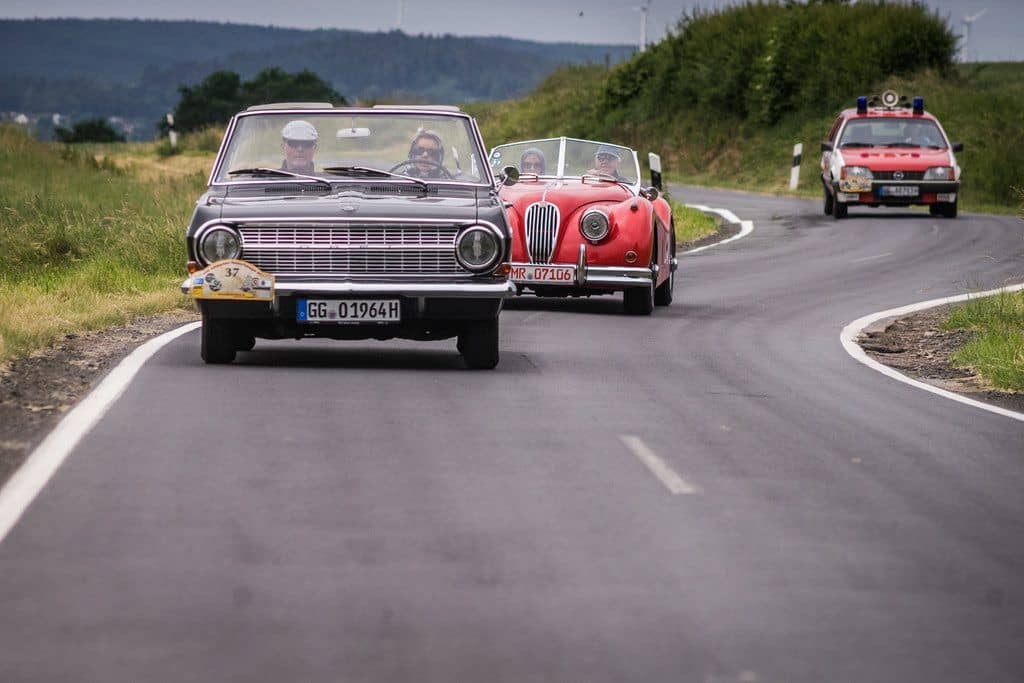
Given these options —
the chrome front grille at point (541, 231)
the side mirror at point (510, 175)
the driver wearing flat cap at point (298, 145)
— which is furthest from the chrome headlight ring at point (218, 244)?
the chrome front grille at point (541, 231)

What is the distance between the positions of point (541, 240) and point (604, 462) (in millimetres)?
8101

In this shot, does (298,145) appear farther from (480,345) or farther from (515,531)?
(515,531)

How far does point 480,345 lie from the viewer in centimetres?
1191

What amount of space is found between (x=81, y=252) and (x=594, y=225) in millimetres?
6330

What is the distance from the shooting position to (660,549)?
686cm

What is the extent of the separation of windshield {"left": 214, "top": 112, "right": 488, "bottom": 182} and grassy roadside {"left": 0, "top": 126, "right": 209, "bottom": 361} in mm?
1822

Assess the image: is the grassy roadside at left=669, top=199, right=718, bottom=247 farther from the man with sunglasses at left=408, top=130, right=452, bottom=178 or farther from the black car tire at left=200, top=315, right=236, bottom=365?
the black car tire at left=200, top=315, right=236, bottom=365

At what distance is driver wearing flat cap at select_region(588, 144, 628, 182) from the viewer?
17.8 m

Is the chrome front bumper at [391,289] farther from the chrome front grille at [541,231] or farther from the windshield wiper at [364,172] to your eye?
Answer: the chrome front grille at [541,231]

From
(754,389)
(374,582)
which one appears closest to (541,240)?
(754,389)

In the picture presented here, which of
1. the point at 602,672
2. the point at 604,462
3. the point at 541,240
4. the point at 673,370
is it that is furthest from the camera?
the point at 541,240

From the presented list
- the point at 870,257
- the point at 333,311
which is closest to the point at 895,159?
the point at 870,257

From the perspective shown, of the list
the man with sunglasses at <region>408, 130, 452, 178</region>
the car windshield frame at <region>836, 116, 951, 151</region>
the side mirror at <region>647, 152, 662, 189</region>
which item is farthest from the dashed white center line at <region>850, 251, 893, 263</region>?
the man with sunglasses at <region>408, 130, 452, 178</region>

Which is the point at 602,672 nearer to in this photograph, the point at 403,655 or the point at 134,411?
the point at 403,655
